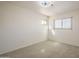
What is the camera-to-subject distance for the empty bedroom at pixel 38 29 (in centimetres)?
338

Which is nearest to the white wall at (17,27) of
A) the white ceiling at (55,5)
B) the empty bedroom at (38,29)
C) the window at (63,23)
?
the empty bedroom at (38,29)

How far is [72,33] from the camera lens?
16.8ft

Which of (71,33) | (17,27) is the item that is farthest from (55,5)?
(71,33)

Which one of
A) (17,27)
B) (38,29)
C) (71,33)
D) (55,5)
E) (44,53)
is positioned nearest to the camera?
(44,53)

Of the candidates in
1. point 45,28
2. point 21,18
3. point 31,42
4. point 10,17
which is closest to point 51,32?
point 45,28

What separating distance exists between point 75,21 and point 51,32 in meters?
2.24

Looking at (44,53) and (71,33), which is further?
(71,33)

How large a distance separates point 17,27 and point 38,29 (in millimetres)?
1974

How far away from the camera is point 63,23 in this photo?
5855 mm

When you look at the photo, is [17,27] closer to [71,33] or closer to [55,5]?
A: [55,5]

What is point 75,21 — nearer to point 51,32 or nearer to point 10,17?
point 51,32

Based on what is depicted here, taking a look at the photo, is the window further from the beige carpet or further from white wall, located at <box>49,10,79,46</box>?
the beige carpet

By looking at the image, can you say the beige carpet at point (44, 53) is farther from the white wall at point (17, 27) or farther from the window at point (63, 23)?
the window at point (63, 23)

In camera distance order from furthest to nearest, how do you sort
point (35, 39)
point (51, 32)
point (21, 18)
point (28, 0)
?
point (51, 32), point (35, 39), point (21, 18), point (28, 0)
